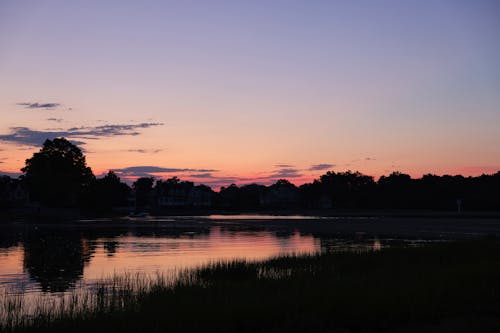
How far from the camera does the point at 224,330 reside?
11898 millimetres

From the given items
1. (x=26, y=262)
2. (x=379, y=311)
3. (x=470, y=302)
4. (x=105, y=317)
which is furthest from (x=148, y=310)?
(x=26, y=262)

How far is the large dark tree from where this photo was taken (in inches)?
4948

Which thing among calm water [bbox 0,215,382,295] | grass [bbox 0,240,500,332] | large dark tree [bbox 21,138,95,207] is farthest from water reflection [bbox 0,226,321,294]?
large dark tree [bbox 21,138,95,207]

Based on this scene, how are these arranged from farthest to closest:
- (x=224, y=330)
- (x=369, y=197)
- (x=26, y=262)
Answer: (x=369, y=197), (x=26, y=262), (x=224, y=330)

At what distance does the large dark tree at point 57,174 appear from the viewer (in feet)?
412

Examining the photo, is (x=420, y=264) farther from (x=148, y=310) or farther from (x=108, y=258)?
(x=108, y=258)

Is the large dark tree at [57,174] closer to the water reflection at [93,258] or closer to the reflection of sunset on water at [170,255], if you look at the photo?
the water reflection at [93,258]

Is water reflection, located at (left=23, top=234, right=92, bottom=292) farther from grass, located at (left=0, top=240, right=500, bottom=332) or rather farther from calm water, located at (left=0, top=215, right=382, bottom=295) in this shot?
grass, located at (left=0, top=240, right=500, bottom=332)

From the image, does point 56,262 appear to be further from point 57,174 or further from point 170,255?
point 57,174

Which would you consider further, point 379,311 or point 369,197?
point 369,197

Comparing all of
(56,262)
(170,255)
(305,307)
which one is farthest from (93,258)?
(305,307)

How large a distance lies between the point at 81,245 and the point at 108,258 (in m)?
11.8

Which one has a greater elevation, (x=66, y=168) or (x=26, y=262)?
(x=66, y=168)

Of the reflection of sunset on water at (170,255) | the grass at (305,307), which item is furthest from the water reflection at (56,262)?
the grass at (305,307)
